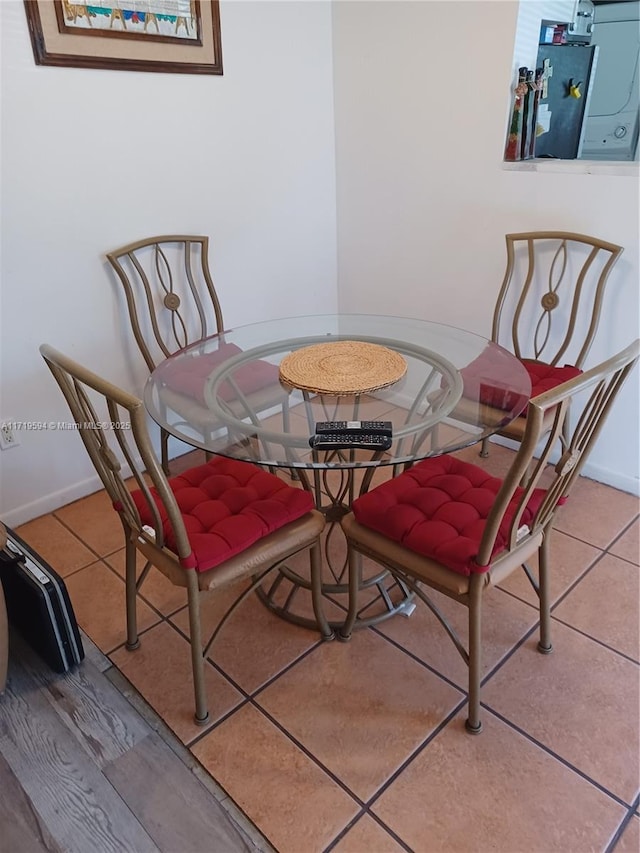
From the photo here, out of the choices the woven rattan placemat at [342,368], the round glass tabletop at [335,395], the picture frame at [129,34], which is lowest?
the round glass tabletop at [335,395]

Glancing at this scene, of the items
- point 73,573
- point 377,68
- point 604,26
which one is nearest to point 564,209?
point 604,26

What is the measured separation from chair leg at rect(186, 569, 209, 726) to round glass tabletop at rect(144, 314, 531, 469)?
1.04 feet

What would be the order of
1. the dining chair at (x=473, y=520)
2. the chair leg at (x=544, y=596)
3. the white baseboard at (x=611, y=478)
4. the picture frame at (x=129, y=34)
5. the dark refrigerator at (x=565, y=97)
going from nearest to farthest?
the dining chair at (x=473, y=520) < the chair leg at (x=544, y=596) < the picture frame at (x=129, y=34) < the dark refrigerator at (x=565, y=97) < the white baseboard at (x=611, y=478)

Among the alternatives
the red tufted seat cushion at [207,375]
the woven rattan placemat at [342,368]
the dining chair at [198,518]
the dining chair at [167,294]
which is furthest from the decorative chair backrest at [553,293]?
the dining chair at [198,518]

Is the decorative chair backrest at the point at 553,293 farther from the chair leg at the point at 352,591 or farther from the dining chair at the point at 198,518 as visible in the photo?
the dining chair at the point at 198,518

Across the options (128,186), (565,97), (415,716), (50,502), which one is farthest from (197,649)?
(565,97)

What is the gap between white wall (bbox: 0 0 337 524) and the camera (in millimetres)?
1993

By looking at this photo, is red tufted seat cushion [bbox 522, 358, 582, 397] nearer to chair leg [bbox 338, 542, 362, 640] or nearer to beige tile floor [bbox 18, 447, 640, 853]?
beige tile floor [bbox 18, 447, 640, 853]

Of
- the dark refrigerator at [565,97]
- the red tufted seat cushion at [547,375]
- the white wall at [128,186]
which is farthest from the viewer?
the dark refrigerator at [565,97]

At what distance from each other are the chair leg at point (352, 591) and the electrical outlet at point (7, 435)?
1351 millimetres

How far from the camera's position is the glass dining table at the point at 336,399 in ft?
4.77

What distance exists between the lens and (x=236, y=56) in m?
2.36

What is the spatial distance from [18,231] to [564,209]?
1.92 metres

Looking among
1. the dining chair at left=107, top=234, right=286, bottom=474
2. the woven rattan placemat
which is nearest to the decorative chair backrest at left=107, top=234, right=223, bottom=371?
the dining chair at left=107, top=234, right=286, bottom=474
